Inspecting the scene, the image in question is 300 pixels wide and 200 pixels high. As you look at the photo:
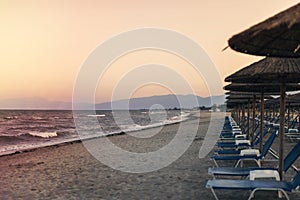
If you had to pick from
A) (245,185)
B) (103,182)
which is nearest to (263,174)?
(245,185)

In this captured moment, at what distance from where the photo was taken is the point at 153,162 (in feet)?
28.5

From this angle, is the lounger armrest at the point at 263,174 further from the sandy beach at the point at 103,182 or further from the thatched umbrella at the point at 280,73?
the sandy beach at the point at 103,182

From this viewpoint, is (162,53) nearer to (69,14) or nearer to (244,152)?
(69,14)

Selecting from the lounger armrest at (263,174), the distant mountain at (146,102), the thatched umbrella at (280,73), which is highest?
the distant mountain at (146,102)

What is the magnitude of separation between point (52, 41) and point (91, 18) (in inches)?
111

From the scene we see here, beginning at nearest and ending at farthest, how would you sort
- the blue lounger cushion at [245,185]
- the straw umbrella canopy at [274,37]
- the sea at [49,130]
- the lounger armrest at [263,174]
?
the straw umbrella canopy at [274,37] → the blue lounger cushion at [245,185] → the lounger armrest at [263,174] → the sea at [49,130]

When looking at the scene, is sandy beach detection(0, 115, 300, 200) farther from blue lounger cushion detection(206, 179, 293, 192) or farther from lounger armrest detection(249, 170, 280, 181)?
blue lounger cushion detection(206, 179, 293, 192)

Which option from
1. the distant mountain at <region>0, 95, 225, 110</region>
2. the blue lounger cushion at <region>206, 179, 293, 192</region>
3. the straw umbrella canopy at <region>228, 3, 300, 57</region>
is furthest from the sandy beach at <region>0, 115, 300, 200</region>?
the distant mountain at <region>0, 95, 225, 110</region>

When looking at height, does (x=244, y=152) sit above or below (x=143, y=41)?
below

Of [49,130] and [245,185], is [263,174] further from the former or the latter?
[49,130]

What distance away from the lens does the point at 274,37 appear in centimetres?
304

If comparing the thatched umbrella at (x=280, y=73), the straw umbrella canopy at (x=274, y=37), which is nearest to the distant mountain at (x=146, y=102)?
the thatched umbrella at (x=280, y=73)

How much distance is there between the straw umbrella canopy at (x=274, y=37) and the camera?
7.36ft

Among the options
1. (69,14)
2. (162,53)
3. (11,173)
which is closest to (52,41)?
(69,14)
